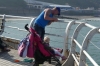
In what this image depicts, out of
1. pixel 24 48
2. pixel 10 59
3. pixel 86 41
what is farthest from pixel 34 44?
pixel 10 59

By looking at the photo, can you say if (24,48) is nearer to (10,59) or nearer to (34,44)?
(34,44)

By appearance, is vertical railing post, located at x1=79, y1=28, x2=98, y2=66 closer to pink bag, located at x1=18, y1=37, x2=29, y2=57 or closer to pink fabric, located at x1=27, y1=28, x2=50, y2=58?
pink fabric, located at x1=27, y1=28, x2=50, y2=58

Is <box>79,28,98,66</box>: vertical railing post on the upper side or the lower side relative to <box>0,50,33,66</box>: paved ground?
upper

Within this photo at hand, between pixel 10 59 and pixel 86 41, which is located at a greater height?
pixel 86 41

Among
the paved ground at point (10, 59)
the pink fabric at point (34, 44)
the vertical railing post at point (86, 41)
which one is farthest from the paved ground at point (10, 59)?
the vertical railing post at point (86, 41)

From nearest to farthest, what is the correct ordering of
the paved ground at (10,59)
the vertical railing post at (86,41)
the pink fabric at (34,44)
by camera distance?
1. the vertical railing post at (86,41)
2. the pink fabric at (34,44)
3. the paved ground at (10,59)

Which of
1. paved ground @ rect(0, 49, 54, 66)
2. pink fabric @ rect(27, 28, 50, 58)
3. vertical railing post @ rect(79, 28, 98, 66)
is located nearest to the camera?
vertical railing post @ rect(79, 28, 98, 66)

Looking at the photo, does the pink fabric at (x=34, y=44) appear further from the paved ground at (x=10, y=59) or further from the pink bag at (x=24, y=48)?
the paved ground at (x=10, y=59)

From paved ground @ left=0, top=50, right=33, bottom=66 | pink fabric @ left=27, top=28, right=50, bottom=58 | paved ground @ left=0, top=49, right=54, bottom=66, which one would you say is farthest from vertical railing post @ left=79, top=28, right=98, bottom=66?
paved ground @ left=0, top=50, right=33, bottom=66

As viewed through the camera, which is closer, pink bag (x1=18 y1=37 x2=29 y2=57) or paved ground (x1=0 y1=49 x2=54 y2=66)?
pink bag (x1=18 y1=37 x2=29 y2=57)

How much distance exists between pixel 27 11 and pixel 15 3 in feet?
28.1

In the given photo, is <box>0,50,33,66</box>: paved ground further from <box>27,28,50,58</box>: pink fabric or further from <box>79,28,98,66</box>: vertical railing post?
<box>79,28,98,66</box>: vertical railing post

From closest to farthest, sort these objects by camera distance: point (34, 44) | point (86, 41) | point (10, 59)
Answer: point (86, 41) < point (34, 44) < point (10, 59)

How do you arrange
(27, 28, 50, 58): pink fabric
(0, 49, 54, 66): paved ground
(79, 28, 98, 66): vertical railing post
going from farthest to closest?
1. (0, 49, 54, 66): paved ground
2. (27, 28, 50, 58): pink fabric
3. (79, 28, 98, 66): vertical railing post
